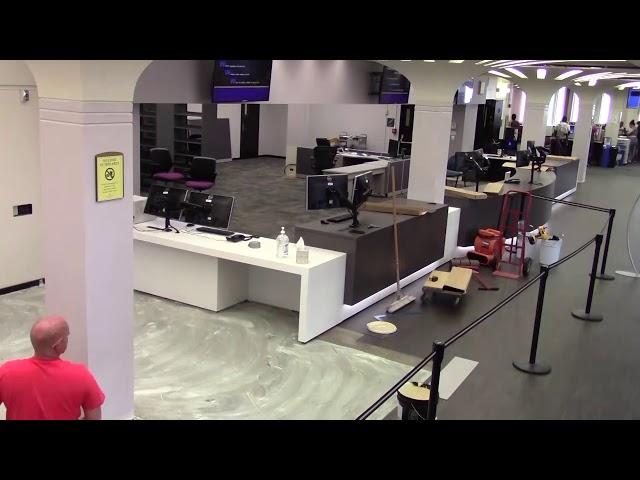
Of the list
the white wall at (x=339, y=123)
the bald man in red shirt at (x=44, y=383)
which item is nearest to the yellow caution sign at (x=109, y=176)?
the bald man in red shirt at (x=44, y=383)

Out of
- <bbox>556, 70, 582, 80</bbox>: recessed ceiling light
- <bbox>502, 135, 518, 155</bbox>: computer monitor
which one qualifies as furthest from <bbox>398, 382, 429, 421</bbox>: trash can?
<bbox>502, 135, 518, 155</bbox>: computer monitor

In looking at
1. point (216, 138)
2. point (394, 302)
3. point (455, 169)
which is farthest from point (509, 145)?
point (394, 302)

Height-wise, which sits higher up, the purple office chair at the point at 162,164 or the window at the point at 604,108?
the window at the point at 604,108

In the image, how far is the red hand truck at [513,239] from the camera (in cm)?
1033

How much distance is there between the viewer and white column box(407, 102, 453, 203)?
33.1 feet

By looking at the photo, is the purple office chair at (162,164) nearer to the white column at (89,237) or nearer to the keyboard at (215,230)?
the keyboard at (215,230)

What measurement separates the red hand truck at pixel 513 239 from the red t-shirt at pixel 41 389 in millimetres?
7809

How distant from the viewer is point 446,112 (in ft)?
32.9

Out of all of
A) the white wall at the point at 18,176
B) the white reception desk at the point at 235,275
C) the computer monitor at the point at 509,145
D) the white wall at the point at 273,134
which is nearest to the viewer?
the white reception desk at the point at 235,275

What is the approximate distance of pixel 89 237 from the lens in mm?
4746

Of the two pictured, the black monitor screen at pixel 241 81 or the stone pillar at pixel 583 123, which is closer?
the black monitor screen at pixel 241 81

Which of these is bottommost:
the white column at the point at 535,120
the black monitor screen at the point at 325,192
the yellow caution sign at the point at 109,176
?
the black monitor screen at the point at 325,192
